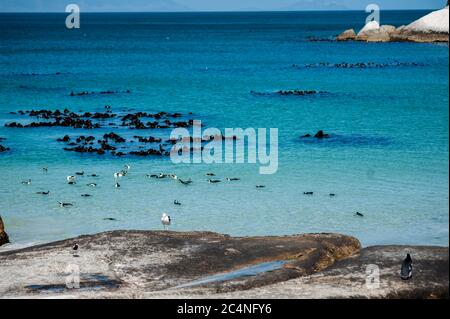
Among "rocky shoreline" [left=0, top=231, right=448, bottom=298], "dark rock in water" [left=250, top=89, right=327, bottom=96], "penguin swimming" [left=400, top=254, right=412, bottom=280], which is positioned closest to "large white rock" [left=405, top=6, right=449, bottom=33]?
"dark rock in water" [left=250, top=89, right=327, bottom=96]

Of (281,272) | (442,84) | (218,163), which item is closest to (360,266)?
(281,272)

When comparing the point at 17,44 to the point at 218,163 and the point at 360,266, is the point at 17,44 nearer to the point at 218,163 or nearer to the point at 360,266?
the point at 218,163

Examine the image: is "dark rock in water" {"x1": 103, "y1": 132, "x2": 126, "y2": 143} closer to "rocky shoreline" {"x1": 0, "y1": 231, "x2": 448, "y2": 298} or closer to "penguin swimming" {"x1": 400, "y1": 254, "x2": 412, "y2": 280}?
"rocky shoreline" {"x1": 0, "y1": 231, "x2": 448, "y2": 298}

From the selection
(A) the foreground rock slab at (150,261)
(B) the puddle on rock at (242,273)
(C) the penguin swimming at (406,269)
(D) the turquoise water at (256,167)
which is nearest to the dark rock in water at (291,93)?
(D) the turquoise water at (256,167)

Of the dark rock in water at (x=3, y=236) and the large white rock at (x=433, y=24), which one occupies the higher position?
the large white rock at (x=433, y=24)

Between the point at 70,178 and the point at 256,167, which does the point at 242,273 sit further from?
the point at 256,167

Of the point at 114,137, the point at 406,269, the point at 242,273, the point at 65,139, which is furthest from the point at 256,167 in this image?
the point at 406,269

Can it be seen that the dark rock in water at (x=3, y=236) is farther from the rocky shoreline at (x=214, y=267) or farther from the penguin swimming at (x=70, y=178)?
the penguin swimming at (x=70, y=178)
